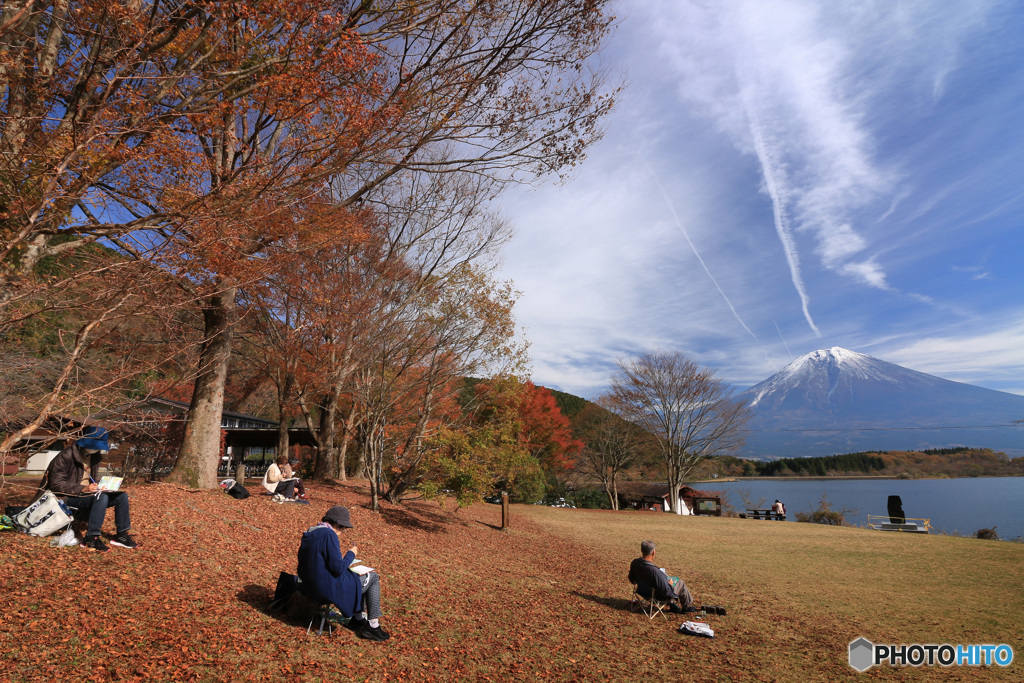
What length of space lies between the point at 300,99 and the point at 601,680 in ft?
24.7

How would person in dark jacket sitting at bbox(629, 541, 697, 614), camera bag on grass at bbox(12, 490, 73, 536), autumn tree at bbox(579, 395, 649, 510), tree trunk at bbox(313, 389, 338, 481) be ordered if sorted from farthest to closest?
autumn tree at bbox(579, 395, 649, 510)
tree trunk at bbox(313, 389, 338, 481)
person in dark jacket sitting at bbox(629, 541, 697, 614)
camera bag on grass at bbox(12, 490, 73, 536)

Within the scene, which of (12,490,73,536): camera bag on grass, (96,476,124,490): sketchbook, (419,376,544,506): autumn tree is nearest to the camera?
(12,490,73,536): camera bag on grass

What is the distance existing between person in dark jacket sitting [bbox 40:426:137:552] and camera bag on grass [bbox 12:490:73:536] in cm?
11

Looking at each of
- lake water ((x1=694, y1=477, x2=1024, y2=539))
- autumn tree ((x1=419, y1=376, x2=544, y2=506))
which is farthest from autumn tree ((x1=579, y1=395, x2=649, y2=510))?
Result: autumn tree ((x1=419, y1=376, x2=544, y2=506))

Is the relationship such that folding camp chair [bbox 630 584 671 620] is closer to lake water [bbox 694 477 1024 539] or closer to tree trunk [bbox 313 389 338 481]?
tree trunk [bbox 313 389 338 481]

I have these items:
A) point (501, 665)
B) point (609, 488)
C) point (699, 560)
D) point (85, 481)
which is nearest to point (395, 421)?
point (699, 560)

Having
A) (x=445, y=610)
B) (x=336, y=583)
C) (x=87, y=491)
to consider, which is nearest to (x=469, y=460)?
(x=445, y=610)

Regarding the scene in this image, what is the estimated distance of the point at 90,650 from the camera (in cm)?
358

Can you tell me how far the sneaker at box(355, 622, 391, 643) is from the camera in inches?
184

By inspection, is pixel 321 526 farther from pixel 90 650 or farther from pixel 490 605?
pixel 490 605

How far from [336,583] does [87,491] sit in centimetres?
321

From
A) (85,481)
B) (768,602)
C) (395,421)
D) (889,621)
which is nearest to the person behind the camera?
(85,481)

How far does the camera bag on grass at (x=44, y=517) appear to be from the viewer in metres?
5.23

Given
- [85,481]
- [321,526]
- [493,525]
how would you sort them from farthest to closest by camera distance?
[493,525]
[85,481]
[321,526]
